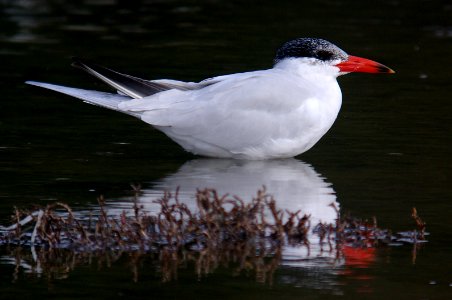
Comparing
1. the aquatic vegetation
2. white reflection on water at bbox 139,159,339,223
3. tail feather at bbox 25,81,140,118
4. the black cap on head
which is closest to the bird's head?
the black cap on head

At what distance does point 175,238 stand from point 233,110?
2.15 m

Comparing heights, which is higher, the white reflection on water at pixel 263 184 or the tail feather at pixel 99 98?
the tail feather at pixel 99 98

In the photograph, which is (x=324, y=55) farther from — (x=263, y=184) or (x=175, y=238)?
(x=175, y=238)

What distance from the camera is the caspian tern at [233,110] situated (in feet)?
25.2

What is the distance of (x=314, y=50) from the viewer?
8.06m

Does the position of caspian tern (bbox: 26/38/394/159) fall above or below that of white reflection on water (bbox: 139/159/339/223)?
above

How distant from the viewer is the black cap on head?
806 centimetres

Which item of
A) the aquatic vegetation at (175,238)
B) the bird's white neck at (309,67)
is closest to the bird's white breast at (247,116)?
the bird's white neck at (309,67)

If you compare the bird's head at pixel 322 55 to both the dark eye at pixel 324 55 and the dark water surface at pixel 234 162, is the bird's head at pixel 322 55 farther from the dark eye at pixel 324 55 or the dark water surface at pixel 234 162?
the dark water surface at pixel 234 162

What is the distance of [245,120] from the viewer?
25.3 ft

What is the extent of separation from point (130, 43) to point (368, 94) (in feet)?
10.0

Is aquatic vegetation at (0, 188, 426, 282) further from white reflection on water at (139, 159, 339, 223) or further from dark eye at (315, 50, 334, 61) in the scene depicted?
dark eye at (315, 50, 334, 61)

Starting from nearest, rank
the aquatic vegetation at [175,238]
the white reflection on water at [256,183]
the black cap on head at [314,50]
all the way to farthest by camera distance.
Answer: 1. the aquatic vegetation at [175,238]
2. the white reflection on water at [256,183]
3. the black cap on head at [314,50]

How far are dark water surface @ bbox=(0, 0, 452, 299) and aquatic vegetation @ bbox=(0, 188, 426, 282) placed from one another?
0.41 feet
